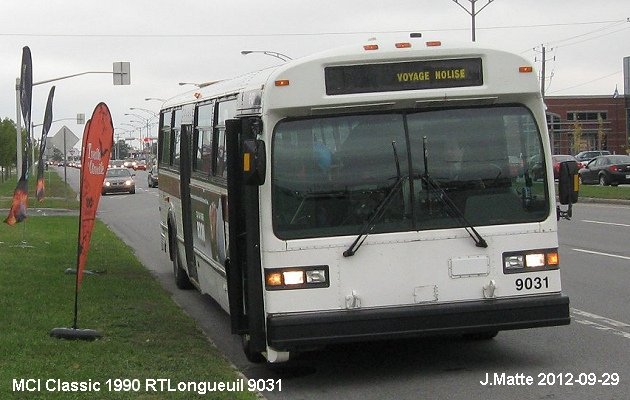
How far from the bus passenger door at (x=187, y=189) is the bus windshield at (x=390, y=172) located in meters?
4.75

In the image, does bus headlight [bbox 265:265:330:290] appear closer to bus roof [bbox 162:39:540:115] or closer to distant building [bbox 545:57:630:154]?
bus roof [bbox 162:39:540:115]

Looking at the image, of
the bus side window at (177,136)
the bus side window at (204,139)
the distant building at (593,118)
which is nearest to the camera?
the bus side window at (204,139)

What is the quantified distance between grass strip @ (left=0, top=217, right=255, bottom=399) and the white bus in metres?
0.94

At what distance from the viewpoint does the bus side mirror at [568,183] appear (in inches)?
364

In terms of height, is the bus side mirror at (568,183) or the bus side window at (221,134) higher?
the bus side window at (221,134)

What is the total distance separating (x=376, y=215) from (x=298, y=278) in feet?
2.58

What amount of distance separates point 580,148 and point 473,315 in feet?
312

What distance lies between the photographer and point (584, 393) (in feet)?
25.7

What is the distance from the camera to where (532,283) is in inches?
339

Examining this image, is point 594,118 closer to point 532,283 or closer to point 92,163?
point 92,163

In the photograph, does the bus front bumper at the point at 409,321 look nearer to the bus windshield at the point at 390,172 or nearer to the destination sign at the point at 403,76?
the bus windshield at the point at 390,172

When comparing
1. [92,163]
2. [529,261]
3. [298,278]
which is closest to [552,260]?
[529,261]

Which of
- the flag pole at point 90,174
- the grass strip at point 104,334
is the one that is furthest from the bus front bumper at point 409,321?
the flag pole at point 90,174

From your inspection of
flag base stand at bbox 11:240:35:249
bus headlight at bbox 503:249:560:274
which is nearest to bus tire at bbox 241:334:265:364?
bus headlight at bbox 503:249:560:274
